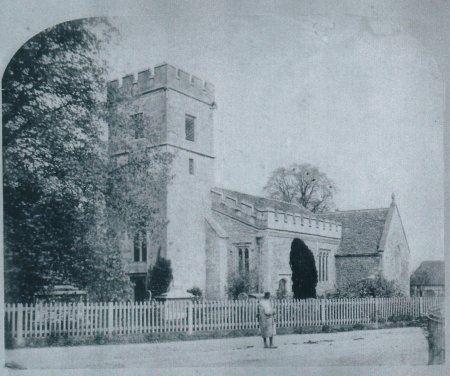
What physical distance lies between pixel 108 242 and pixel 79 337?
711 mm

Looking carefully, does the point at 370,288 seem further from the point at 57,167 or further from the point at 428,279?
the point at 57,167

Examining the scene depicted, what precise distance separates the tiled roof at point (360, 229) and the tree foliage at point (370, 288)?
0.79 ft

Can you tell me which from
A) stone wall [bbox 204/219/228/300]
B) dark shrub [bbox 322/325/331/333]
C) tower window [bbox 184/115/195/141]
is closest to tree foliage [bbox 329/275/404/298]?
dark shrub [bbox 322/325/331/333]

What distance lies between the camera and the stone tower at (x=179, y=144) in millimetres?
4336

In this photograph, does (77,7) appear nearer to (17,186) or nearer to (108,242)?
(17,186)

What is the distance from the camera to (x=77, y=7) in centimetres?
426

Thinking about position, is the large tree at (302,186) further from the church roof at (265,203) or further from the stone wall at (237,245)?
the stone wall at (237,245)

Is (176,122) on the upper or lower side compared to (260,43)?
lower

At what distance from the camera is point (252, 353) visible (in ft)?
14.5

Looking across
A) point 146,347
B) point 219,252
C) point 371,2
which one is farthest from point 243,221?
point 371,2

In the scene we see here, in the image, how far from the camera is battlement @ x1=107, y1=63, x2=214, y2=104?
4320mm

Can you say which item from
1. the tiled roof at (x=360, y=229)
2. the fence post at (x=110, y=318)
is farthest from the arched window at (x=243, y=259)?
the fence post at (x=110, y=318)

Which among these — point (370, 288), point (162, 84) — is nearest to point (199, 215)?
point (162, 84)

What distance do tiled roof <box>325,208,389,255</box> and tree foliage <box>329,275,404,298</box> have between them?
0.79ft
